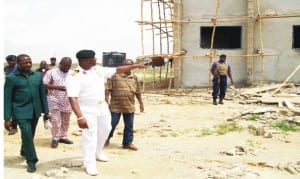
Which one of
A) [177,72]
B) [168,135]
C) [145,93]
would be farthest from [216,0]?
[168,135]

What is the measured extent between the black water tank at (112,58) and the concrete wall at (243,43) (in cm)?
556

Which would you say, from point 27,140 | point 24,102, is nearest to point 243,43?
point 24,102

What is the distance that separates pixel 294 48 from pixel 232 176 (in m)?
12.8

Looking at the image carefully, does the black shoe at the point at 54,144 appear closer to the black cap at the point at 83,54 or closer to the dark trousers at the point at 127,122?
the dark trousers at the point at 127,122

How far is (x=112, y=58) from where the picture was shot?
2319cm

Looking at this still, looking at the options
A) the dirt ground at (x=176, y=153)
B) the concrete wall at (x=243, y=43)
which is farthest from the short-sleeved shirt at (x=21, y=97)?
the concrete wall at (x=243, y=43)

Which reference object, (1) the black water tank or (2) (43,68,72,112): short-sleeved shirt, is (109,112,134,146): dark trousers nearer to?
(2) (43,68,72,112): short-sleeved shirt

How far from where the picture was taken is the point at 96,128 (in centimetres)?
616

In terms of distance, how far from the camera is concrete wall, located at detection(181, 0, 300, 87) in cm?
1758

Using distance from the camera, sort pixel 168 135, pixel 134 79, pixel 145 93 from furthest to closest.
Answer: pixel 145 93 → pixel 168 135 → pixel 134 79

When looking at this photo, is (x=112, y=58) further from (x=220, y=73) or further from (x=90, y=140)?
(x=90, y=140)

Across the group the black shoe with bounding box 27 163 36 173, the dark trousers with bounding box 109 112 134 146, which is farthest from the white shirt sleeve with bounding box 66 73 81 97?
the dark trousers with bounding box 109 112 134 146

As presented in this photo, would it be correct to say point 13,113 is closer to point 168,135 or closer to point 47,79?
point 47,79

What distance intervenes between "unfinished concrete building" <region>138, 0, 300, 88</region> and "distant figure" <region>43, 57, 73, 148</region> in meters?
9.42
